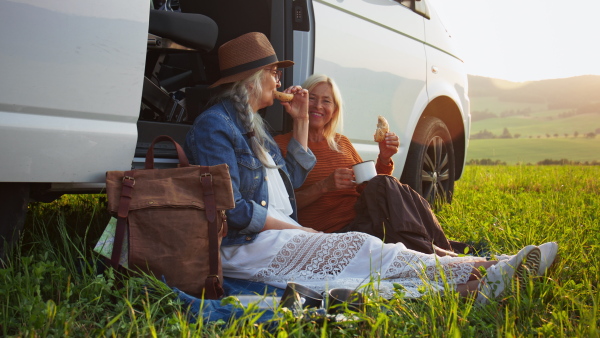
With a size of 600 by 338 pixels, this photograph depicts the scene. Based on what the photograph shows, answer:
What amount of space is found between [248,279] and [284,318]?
2.55ft

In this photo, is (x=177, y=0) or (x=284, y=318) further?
(x=177, y=0)

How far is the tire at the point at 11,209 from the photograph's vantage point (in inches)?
97.3

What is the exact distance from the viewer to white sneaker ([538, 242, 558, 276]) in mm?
2430

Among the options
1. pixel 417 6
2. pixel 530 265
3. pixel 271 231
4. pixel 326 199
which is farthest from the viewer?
pixel 417 6

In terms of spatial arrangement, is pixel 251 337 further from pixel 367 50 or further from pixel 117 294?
pixel 367 50

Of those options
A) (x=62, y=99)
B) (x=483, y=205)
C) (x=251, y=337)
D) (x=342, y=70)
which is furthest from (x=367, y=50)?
(x=251, y=337)

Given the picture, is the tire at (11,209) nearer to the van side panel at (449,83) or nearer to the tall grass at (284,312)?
the tall grass at (284,312)

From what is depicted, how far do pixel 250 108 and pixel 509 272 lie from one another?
1.33 m

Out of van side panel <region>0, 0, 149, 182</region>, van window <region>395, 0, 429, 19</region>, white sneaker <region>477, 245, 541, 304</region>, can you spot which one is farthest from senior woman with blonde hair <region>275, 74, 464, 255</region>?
van window <region>395, 0, 429, 19</region>

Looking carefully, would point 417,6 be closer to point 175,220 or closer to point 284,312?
point 175,220

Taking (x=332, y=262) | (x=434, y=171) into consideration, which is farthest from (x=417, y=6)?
(x=332, y=262)

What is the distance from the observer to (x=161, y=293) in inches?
92.7

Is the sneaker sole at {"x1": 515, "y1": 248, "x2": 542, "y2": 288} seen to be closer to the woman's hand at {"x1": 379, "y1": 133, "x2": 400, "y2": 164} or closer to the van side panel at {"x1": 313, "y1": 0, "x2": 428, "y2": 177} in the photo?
the woman's hand at {"x1": 379, "y1": 133, "x2": 400, "y2": 164}

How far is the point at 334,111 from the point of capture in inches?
139
